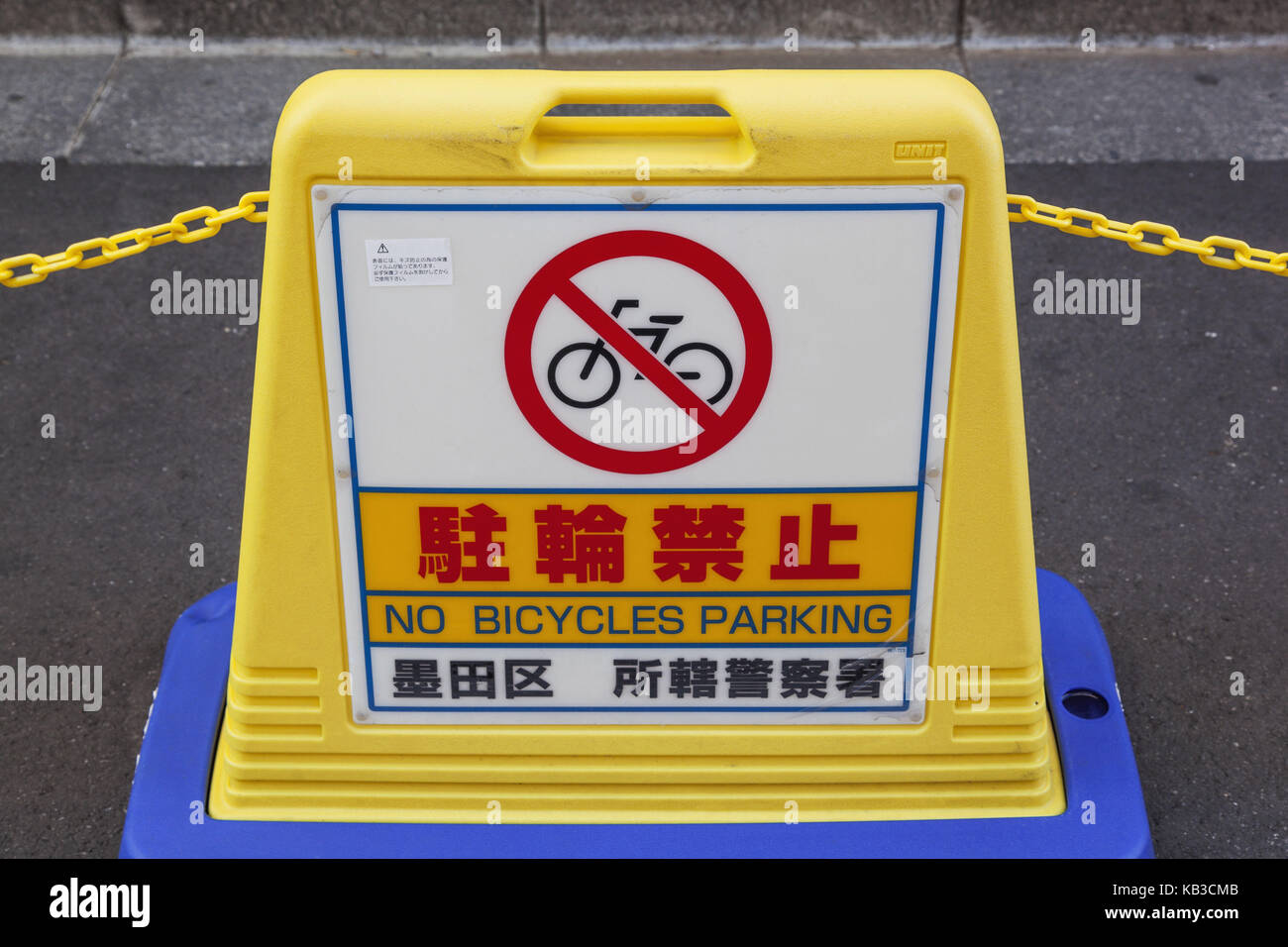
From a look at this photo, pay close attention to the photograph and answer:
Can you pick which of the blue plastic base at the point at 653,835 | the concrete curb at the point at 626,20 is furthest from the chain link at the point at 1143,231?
the concrete curb at the point at 626,20

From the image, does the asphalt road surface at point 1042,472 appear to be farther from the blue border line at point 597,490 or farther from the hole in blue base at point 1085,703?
the blue border line at point 597,490

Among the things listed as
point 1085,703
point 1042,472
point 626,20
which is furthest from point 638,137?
point 626,20

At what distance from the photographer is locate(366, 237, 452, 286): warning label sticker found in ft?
6.57

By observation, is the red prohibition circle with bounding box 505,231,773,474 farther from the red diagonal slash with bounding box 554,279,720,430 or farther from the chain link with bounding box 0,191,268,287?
the chain link with bounding box 0,191,268,287

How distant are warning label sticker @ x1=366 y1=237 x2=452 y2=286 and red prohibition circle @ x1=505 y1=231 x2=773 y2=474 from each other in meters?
0.12

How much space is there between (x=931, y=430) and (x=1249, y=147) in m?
3.69

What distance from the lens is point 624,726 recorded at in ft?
7.71

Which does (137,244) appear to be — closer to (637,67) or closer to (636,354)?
(636,354)

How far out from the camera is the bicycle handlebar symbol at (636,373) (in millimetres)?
2053

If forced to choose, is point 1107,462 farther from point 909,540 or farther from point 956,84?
point 956,84

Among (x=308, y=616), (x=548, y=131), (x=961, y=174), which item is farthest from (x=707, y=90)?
(x=308, y=616)

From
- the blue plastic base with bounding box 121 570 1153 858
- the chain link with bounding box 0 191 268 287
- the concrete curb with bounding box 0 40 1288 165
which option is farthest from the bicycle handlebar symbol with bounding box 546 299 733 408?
the concrete curb with bounding box 0 40 1288 165

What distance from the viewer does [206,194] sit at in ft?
16.2
